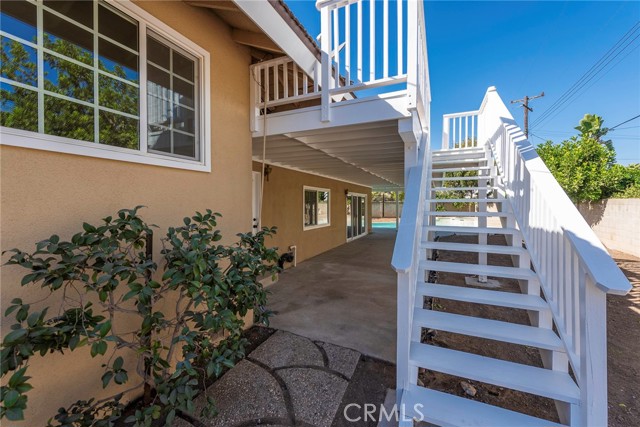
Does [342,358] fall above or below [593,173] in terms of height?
below

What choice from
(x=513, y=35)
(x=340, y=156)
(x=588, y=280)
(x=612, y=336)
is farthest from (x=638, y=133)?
(x=588, y=280)

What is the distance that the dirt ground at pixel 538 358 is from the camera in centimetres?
217

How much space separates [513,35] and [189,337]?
1203 cm

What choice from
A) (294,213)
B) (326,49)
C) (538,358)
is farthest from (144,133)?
(294,213)

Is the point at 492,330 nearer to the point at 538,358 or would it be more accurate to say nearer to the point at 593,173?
the point at 538,358

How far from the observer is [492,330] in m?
2.12

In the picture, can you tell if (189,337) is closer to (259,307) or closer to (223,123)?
(259,307)

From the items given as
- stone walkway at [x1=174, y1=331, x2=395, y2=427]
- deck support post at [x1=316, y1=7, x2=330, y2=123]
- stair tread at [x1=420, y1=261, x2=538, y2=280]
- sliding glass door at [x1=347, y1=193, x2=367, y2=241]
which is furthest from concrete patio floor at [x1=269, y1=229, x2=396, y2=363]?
sliding glass door at [x1=347, y1=193, x2=367, y2=241]

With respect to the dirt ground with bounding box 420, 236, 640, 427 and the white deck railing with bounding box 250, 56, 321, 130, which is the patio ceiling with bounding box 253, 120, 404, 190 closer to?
the white deck railing with bounding box 250, 56, 321, 130

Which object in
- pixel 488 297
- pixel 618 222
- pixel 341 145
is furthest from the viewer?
pixel 618 222

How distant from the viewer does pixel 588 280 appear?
1.43 m

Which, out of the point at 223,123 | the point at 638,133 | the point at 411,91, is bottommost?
the point at 223,123

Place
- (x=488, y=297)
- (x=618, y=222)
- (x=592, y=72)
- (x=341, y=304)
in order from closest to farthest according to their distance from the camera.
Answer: (x=488, y=297) < (x=341, y=304) < (x=618, y=222) < (x=592, y=72)

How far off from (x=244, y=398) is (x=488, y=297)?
2.31 m
